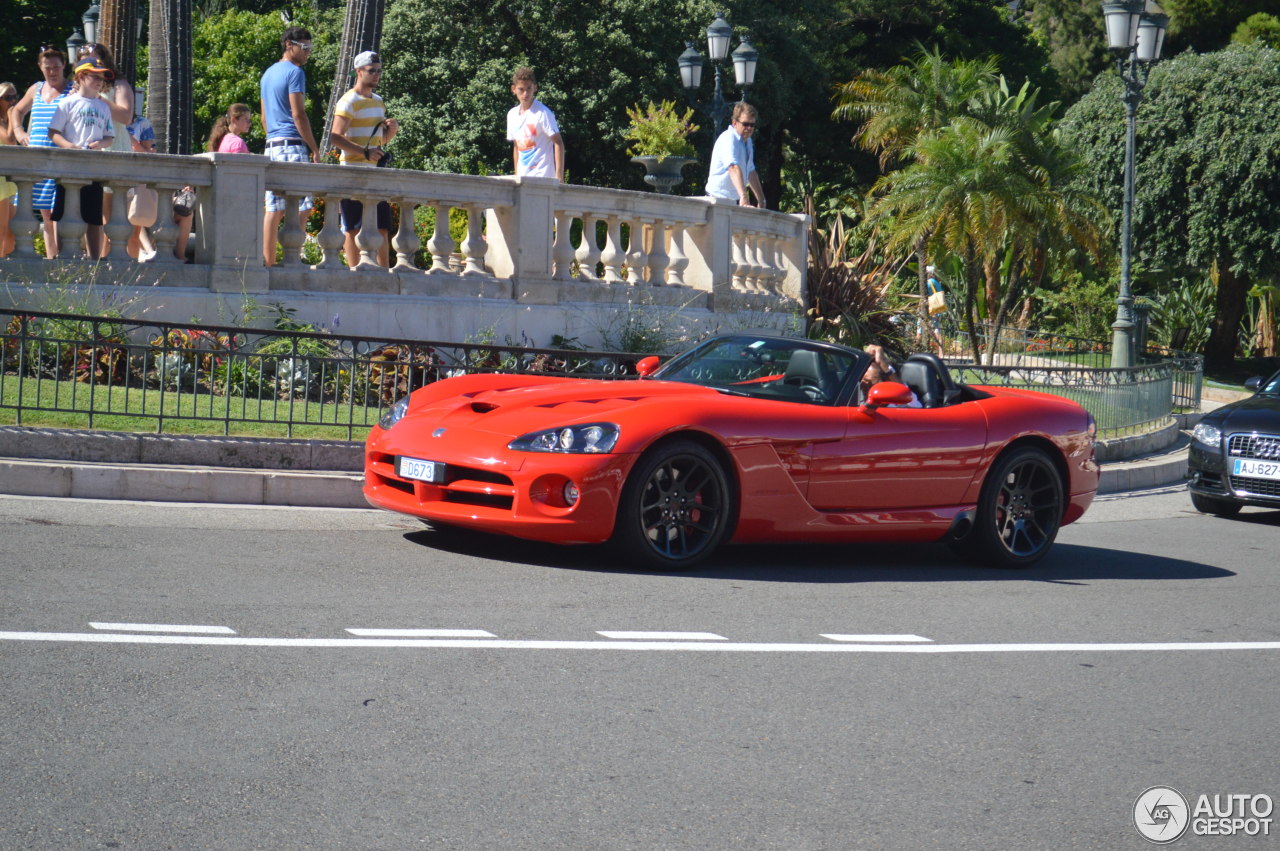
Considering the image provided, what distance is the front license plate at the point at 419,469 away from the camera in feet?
27.4

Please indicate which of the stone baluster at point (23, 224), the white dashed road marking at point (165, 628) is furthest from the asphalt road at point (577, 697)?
the stone baluster at point (23, 224)

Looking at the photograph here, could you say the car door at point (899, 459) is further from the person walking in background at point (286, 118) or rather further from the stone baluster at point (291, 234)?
the person walking in background at point (286, 118)

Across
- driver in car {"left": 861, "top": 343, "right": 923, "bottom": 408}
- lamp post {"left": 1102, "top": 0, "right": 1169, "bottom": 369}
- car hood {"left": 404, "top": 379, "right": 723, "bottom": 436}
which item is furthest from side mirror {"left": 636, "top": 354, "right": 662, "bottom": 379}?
lamp post {"left": 1102, "top": 0, "right": 1169, "bottom": 369}

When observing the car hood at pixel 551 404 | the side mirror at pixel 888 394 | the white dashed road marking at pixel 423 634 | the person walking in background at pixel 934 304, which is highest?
the person walking in background at pixel 934 304

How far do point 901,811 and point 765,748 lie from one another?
0.67 meters

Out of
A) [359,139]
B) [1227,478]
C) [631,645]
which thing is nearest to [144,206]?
[359,139]

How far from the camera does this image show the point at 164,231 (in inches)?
538

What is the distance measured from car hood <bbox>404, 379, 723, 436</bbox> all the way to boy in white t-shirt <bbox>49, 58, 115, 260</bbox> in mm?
5703

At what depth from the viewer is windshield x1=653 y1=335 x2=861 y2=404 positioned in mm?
9188

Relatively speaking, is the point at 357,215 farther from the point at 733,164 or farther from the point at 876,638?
the point at 876,638

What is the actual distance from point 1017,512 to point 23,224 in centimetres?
850

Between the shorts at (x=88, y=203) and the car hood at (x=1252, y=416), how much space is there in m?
9.85

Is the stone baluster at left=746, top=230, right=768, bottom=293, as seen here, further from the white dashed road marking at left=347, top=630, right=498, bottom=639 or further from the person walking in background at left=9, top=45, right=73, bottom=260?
the white dashed road marking at left=347, top=630, right=498, bottom=639

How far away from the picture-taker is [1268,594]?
919cm
